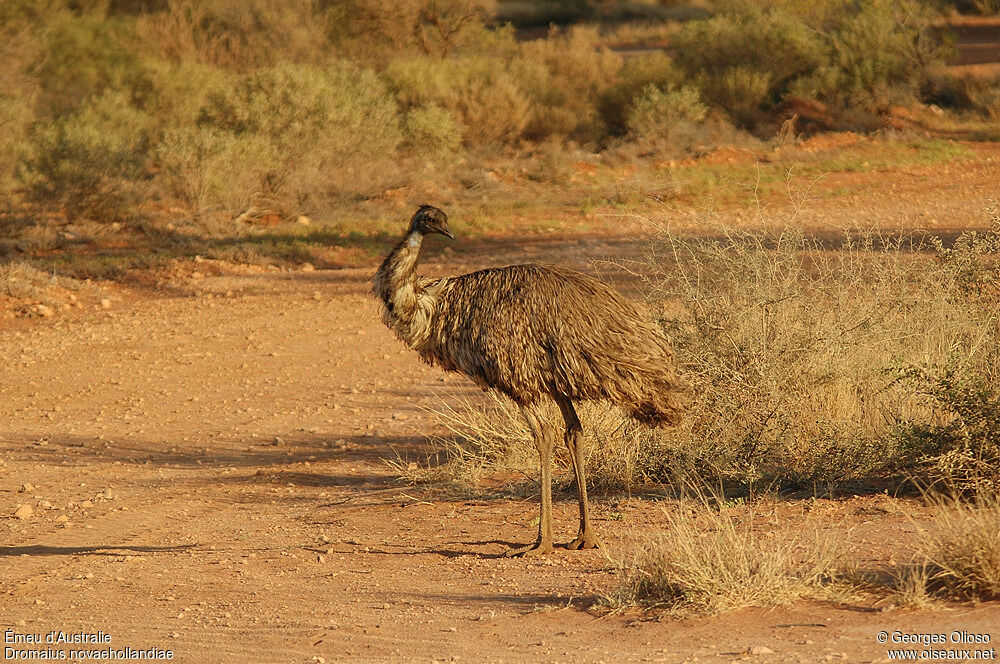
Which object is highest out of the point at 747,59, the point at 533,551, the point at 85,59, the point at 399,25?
the point at 399,25

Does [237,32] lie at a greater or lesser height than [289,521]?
greater

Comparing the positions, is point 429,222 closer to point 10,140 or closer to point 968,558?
point 968,558

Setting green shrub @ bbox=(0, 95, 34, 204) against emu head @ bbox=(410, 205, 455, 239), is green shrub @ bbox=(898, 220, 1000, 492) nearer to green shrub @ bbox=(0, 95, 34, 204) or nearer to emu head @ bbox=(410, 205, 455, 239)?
emu head @ bbox=(410, 205, 455, 239)

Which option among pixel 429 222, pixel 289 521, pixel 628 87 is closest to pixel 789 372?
pixel 429 222

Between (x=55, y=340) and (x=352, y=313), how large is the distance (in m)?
2.96

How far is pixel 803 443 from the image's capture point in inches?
266

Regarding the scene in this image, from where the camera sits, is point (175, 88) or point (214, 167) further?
point (175, 88)

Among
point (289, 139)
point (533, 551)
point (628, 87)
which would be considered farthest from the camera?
point (628, 87)

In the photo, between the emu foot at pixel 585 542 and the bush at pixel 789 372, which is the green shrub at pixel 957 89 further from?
the emu foot at pixel 585 542

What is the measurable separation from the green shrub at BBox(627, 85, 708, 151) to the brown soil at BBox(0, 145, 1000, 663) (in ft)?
34.3

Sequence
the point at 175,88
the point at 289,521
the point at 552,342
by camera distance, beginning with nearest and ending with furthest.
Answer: the point at 552,342 < the point at 289,521 < the point at 175,88

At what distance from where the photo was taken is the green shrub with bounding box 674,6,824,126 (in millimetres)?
24172

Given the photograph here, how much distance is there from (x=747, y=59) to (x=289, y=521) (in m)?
20.4

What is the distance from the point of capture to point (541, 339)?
221 inches
